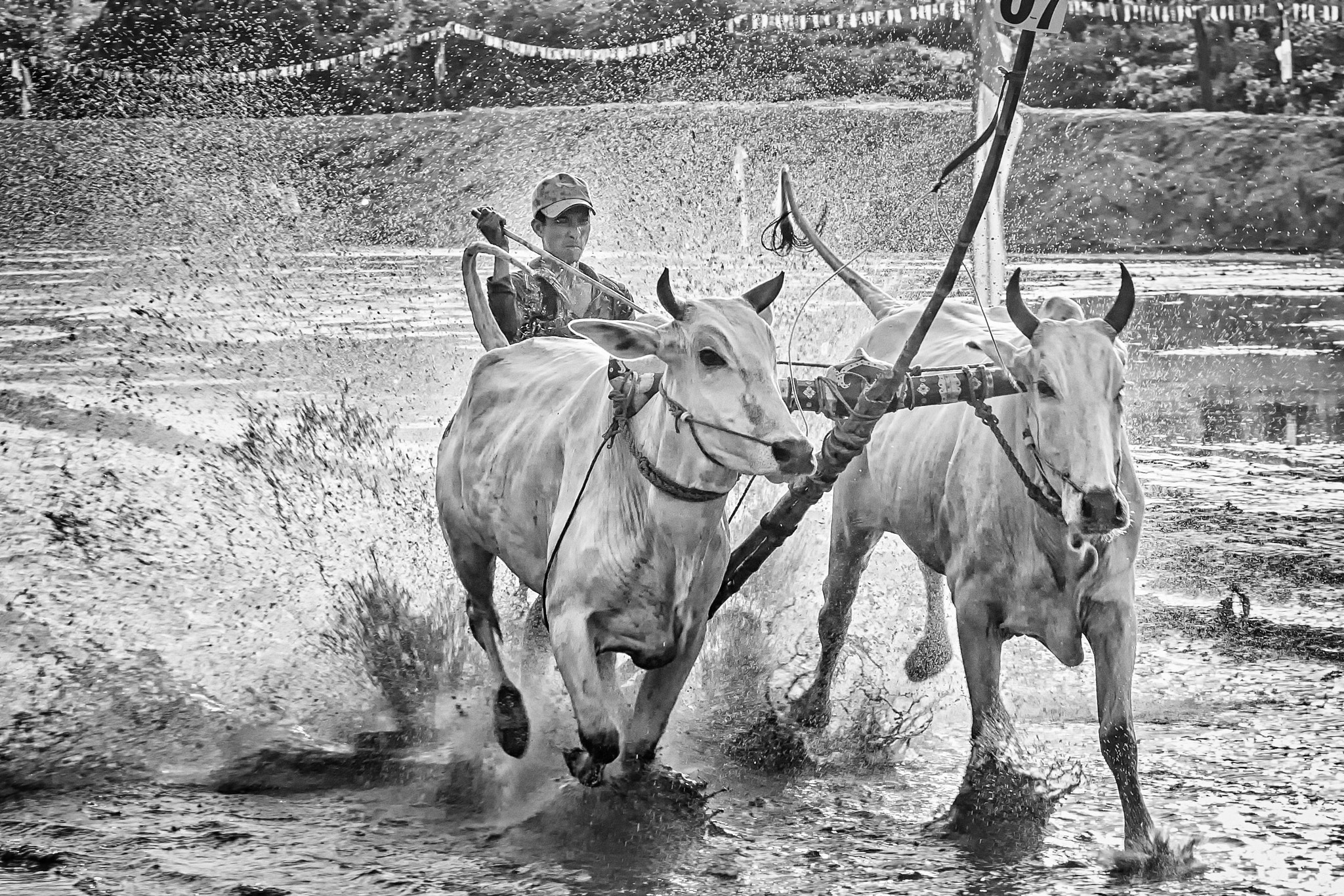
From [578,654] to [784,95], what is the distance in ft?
95.2

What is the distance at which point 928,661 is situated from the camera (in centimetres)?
686

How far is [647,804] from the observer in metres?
4.98

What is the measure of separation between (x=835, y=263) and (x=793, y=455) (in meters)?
1.58

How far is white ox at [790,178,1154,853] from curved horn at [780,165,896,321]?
7cm

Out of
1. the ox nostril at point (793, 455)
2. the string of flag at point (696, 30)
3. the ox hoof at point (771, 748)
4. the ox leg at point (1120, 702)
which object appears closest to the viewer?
the ox nostril at point (793, 455)

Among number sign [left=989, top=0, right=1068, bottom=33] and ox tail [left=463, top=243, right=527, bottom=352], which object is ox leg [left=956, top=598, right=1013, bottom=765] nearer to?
number sign [left=989, top=0, right=1068, bottom=33]

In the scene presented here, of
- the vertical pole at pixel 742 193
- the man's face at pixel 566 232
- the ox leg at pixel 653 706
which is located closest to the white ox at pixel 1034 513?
the ox leg at pixel 653 706

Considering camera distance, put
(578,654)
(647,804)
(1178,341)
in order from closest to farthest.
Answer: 1. (578,654)
2. (647,804)
3. (1178,341)

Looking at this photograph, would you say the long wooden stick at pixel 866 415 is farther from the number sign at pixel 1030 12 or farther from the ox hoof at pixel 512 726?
the ox hoof at pixel 512 726

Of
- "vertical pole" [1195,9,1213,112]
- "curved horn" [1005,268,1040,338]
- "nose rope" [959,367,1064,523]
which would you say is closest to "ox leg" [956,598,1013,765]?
"nose rope" [959,367,1064,523]

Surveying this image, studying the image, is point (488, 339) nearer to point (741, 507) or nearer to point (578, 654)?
point (578, 654)

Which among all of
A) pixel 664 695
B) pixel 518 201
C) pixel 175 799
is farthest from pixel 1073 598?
pixel 518 201

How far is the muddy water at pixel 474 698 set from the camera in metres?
4.82

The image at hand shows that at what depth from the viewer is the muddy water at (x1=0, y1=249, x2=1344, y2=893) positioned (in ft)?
15.8
